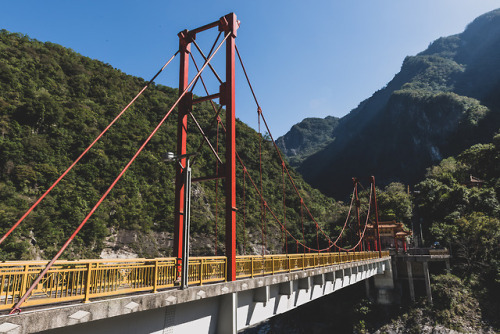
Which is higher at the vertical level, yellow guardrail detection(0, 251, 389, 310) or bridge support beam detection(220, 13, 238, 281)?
bridge support beam detection(220, 13, 238, 281)

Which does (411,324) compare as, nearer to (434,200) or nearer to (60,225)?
(434,200)

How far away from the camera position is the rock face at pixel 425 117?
362ft

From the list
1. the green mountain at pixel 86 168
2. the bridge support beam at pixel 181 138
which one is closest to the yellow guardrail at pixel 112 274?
the bridge support beam at pixel 181 138

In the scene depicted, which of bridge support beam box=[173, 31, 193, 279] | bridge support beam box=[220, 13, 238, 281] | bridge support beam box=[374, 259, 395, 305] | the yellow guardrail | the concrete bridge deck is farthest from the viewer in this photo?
bridge support beam box=[374, 259, 395, 305]

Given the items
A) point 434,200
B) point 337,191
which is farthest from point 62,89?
point 337,191

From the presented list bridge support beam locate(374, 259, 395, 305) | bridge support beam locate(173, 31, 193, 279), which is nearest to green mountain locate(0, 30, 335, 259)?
bridge support beam locate(173, 31, 193, 279)

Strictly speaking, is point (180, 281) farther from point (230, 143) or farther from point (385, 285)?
point (385, 285)

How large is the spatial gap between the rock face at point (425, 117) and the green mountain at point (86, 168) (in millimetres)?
71818

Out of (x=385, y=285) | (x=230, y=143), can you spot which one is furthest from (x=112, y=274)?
(x=385, y=285)

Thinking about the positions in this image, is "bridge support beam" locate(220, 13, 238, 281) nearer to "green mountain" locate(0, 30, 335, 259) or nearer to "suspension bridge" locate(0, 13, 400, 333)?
"suspension bridge" locate(0, 13, 400, 333)

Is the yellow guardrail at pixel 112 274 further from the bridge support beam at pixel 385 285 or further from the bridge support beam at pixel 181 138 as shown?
the bridge support beam at pixel 385 285

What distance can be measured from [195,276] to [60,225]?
27.1 metres

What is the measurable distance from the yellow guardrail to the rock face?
112680 mm

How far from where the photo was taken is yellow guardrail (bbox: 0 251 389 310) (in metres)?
5.87
